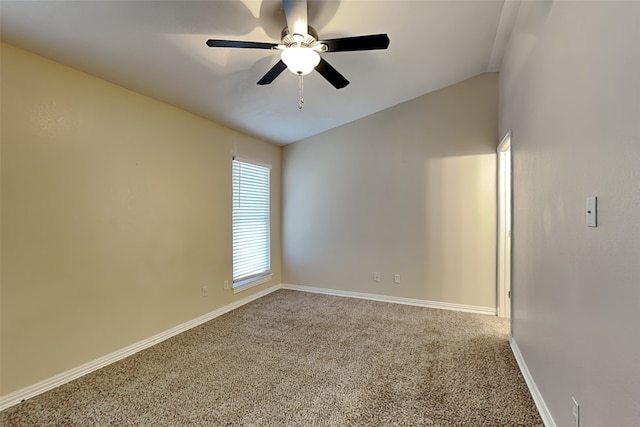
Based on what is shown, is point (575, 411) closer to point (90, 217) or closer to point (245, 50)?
point (245, 50)

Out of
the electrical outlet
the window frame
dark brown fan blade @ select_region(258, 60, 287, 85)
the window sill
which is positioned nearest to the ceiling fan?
dark brown fan blade @ select_region(258, 60, 287, 85)

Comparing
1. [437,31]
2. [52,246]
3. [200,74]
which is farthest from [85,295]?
[437,31]

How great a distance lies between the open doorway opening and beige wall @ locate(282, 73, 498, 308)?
0.10 metres

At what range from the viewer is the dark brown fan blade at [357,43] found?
5.71 feet

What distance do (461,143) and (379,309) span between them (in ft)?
7.78

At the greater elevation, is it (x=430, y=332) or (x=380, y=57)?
(x=380, y=57)

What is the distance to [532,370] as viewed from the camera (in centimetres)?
207

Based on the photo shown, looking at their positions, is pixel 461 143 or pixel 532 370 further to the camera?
pixel 461 143

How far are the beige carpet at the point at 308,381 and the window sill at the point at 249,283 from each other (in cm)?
67

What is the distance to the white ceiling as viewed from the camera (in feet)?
6.00

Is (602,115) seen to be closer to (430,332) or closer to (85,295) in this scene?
(430,332)

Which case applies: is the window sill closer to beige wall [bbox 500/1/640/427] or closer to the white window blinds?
the white window blinds

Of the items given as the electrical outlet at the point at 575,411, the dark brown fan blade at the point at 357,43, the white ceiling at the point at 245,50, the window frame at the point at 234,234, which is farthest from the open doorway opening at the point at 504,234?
the window frame at the point at 234,234

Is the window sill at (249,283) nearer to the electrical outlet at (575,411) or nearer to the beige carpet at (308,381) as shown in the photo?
the beige carpet at (308,381)
